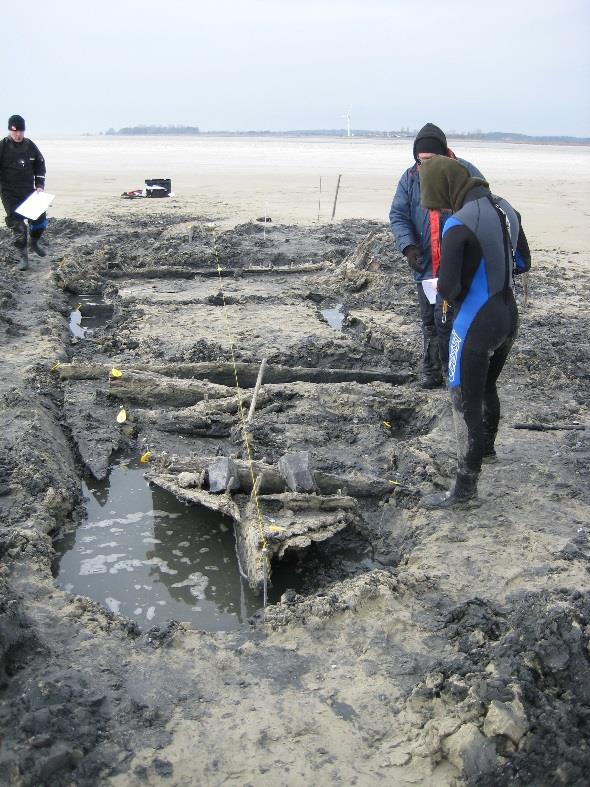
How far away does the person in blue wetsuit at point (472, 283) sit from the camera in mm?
3982

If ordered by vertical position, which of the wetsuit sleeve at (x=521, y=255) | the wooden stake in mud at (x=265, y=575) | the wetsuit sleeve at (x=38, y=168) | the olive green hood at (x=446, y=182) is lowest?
the wooden stake in mud at (x=265, y=575)

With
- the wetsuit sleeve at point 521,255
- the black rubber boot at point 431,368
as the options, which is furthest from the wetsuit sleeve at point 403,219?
the wetsuit sleeve at point 521,255

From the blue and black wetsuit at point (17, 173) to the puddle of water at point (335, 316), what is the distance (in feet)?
16.5

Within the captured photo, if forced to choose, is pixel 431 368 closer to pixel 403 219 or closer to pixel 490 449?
pixel 403 219

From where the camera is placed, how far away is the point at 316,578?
13.6ft

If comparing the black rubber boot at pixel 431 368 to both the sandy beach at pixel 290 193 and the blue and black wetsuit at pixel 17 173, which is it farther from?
the sandy beach at pixel 290 193

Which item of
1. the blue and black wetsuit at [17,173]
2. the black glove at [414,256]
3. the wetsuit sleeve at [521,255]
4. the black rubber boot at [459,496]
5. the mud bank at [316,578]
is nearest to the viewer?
the mud bank at [316,578]

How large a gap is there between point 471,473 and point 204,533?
5.96ft

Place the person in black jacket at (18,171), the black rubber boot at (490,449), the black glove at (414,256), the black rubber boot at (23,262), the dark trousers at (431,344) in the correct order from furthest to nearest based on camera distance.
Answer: the black rubber boot at (23,262)
the person in black jacket at (18,171)
the dark trousers at (431,344)
the black glove at (414,256)
the black rubber boot at (490,449)

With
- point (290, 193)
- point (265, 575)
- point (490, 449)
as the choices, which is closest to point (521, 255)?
point (490, 449)

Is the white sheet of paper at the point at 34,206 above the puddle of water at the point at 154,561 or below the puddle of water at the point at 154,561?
above

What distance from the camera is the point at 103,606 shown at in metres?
3.81

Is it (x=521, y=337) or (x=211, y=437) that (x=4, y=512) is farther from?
(x=521, y=337)

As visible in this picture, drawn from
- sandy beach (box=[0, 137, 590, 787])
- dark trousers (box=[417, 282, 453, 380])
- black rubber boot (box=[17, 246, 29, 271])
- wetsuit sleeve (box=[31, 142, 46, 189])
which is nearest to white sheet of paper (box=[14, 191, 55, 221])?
wetsuit sleeve (box=[31, 142, 46, 189])
